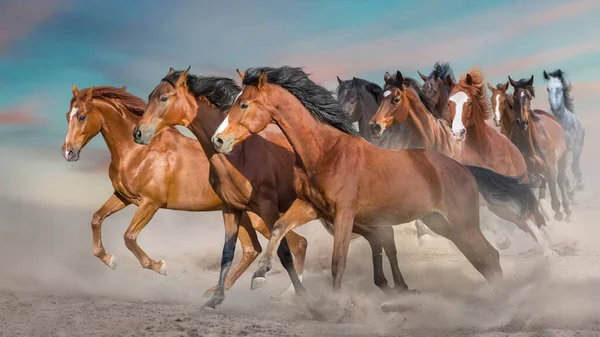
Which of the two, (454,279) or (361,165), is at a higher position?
(361,165)

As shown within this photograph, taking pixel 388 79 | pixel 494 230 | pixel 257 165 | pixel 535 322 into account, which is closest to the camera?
pixel 535 322

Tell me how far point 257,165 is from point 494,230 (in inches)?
165

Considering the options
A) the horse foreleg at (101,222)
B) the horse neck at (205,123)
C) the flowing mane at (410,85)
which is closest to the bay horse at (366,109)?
the flowing mane at (410,85)

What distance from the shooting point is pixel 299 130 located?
22.7ft

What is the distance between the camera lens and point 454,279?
9117 mm

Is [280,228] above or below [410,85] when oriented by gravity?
below

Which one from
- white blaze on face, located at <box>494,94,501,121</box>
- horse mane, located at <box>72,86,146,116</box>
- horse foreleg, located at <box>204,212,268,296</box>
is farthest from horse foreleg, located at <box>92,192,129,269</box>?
white blaze on face, located at <box>494,94,501,121</box>

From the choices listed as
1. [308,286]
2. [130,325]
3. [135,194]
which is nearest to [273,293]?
[308,286]

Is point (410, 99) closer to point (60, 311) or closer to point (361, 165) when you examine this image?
point (361, 165)

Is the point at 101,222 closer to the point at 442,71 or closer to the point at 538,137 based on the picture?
the point at 442,71

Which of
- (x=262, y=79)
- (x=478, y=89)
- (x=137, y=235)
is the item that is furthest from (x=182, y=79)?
(x=478, y=89)

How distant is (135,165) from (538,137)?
7.30m

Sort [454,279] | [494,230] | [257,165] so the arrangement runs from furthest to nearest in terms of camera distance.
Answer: [494,230]
[454,279]
[257,165]

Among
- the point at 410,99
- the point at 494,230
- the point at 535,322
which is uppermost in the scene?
the point at 410,99
